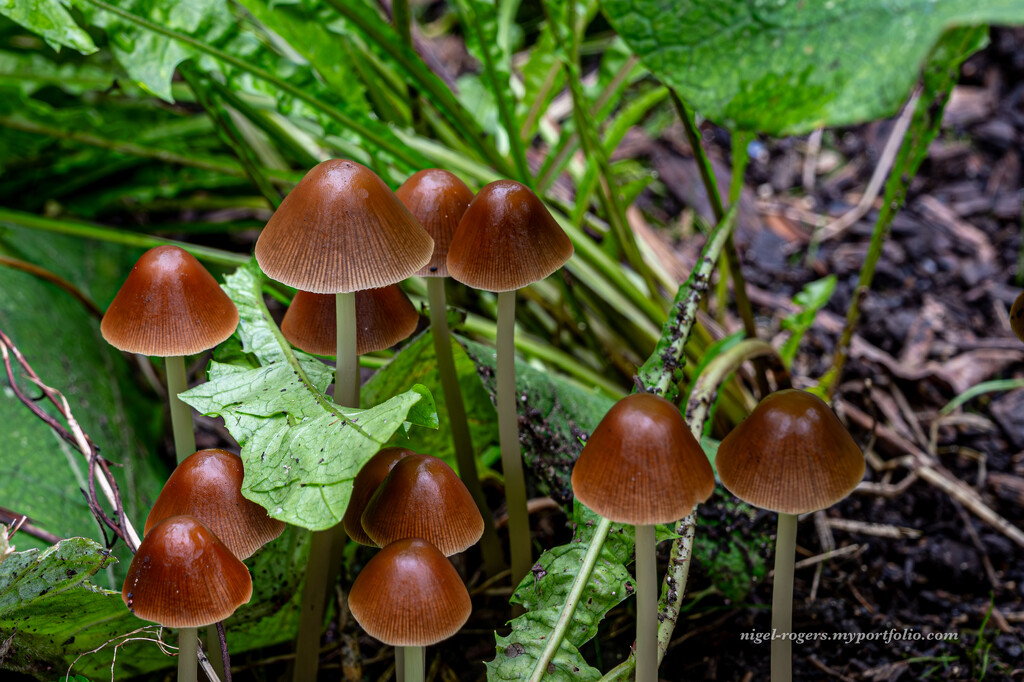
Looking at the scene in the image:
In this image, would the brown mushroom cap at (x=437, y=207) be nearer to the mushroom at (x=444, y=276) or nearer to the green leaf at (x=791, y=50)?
the mushroom at (x=444, y=276)

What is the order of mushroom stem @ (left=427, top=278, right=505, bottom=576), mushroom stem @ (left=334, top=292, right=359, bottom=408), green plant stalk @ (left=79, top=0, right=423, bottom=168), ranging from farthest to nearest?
green plant stalk @ (left=79, top=0, right=423, bottom=168) < mushroom stem @ (left=427, top=278, right=505, bottom=576) < mushroom stem @ (left=334, top=292, right=359, bottom=408)

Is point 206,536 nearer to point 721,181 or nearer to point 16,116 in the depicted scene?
point 16,116

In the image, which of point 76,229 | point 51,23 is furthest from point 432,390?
point 76,229

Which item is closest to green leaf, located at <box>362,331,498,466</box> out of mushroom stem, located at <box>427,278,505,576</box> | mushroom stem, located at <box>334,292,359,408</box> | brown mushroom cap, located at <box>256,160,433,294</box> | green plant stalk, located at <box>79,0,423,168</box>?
mushroom stem, located at <box>427,278,505,576</box>

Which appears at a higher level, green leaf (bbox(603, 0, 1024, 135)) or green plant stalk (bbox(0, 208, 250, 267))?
green leaf (bbox(603, 0, 1024, 135))

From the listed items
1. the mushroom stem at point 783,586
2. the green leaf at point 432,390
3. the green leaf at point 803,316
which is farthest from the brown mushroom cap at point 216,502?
the green leaf at point 803,316

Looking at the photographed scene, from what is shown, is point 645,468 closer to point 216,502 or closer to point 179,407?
point 216,502

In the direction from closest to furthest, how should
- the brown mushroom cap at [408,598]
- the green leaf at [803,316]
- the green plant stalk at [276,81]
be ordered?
the brown mushroom cap at [408,598]
the green plant stalk at [276,81]
the green leaf at [803,316]

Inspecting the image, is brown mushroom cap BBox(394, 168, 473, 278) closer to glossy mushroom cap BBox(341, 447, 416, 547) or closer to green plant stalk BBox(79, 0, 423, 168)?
glossy mushroom cap BBox(341, 447, 416, 547)
